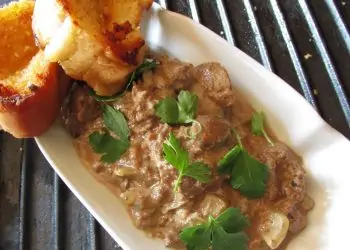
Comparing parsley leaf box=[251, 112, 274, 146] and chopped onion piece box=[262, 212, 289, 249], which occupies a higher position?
parsley leaf box=[251, 112, 274, 146]

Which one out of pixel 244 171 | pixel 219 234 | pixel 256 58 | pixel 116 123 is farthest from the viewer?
pixel 256 58

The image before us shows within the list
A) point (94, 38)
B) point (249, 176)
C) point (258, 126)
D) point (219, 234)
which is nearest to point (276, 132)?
point (258, 126)

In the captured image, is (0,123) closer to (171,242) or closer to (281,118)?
(171,242)

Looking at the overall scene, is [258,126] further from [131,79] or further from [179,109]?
[131,79]

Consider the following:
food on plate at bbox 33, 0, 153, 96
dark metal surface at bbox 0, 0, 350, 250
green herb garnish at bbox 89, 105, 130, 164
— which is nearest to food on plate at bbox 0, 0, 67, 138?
food on plate at bbox 33, 0, 153, 96

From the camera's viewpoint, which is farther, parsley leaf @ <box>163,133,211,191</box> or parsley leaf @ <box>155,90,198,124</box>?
parsley leaf @ <box>155,90,198,124</box>

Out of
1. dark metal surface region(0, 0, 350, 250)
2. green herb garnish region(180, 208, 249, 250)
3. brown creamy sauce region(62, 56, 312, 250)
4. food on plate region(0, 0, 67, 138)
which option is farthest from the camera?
dark metal surface region(0, 0, 350, 250)

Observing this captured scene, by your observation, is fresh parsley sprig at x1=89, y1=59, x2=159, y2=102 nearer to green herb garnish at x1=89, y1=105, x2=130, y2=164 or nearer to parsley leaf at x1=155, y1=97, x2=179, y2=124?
green herb garnish at x1=89, y1=105, x2=130, y2=164

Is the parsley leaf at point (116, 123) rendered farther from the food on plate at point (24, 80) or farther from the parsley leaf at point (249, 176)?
the parsley leaf at point (249, 176)
